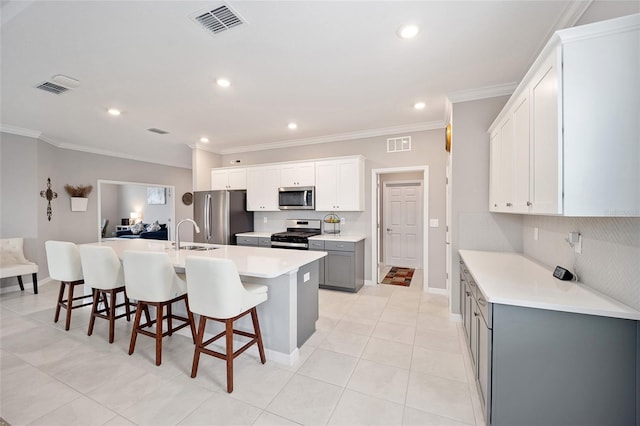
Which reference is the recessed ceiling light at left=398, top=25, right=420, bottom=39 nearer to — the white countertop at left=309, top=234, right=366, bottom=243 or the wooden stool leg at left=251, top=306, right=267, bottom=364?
the wooden stool leg at left=251, top=306, right=267, bottom=364

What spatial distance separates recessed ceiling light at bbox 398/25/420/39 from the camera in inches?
79.3

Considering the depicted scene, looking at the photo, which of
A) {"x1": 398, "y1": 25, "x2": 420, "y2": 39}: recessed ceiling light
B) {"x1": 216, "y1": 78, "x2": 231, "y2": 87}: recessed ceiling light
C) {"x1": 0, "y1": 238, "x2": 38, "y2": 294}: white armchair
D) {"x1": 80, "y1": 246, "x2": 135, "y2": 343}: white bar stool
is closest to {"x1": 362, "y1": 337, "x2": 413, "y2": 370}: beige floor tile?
{"x1": 80, "y1": 246, "x2": 135, "y2": 343}: white bar stool

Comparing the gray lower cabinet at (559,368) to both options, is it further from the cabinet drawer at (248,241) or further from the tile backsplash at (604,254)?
the cabinet drawer at (248,241)

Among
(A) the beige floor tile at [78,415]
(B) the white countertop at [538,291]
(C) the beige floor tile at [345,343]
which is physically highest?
(B) the white countertop at [538,291]

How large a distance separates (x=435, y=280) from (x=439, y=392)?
252 centimetres

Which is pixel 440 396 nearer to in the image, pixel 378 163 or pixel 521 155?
pixel 521 155

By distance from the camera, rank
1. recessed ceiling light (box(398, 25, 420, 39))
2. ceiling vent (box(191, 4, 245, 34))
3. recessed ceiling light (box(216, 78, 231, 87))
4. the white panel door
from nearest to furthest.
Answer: ceiling vent (box(191, 4, 245, 34)) → recessed ceiling light (box(398, 25, 420, 39)) → recessed ceiling light (box(216, 78, 231, 87)) → the white panel door

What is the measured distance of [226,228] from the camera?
516 cm

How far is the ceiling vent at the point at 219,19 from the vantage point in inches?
73.1

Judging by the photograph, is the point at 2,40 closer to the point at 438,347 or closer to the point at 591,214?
the point at 591,214

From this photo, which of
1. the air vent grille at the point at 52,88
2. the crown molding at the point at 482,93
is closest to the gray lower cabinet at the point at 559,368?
the crown molding at the point at 482,93

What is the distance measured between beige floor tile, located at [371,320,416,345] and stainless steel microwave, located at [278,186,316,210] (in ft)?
7.74

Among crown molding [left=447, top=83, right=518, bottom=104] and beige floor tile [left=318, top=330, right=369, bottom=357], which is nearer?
beige floor tile [left=318, top=330, right=369, bottom=357]

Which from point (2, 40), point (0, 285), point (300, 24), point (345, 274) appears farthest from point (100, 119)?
point (345, 274)
